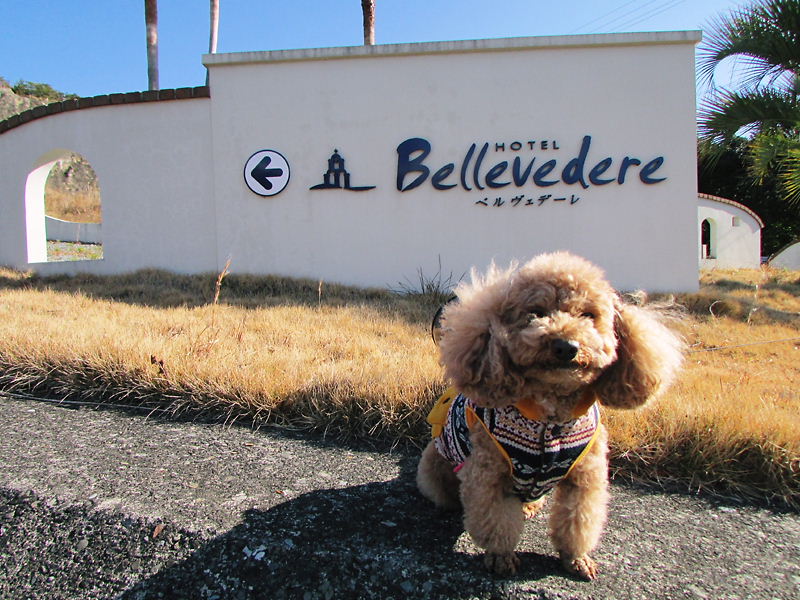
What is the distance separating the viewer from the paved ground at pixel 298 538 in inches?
73.8

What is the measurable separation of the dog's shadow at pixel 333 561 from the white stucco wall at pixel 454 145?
6457 mm

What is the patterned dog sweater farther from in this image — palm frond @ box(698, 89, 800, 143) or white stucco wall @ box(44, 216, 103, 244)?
white stucco wall @ box(44, 216, 103, 244)

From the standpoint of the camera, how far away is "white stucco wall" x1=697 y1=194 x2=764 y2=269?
17.1 m

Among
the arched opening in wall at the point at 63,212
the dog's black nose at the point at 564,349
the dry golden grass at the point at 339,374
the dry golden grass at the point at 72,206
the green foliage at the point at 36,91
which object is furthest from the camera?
the green foliage at the point at 36,91

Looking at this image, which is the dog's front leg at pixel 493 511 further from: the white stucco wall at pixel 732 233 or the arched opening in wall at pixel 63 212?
the white stucco wall at pixel 732 233

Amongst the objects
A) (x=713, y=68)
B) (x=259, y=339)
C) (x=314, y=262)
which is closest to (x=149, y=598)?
(x=259, y=339)

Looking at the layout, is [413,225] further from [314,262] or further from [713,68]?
[713,68]

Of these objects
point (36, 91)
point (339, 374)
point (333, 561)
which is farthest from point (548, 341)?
point (36, 91)

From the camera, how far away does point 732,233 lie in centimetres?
1717

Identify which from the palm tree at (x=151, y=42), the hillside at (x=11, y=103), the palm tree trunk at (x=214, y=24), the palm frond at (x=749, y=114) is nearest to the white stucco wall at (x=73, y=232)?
the palm tree at (x=151, y=42)

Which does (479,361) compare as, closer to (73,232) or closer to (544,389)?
(544,389)

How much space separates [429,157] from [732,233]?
13288 mm

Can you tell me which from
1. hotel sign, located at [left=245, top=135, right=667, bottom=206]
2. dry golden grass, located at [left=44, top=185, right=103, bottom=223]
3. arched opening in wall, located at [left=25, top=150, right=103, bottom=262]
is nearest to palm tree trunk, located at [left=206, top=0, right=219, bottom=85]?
arched opening in wall, located at [left=25, top=150, right=103, bottom=262]

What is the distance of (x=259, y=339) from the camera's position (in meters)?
4.75
